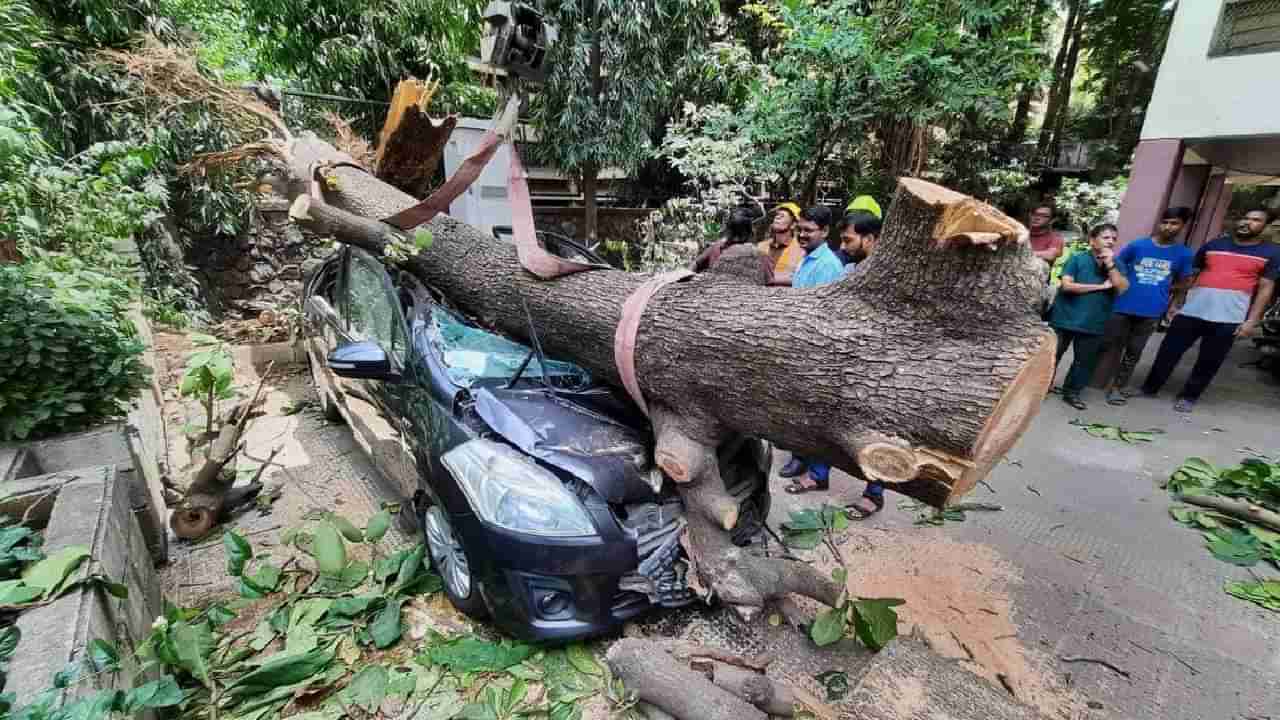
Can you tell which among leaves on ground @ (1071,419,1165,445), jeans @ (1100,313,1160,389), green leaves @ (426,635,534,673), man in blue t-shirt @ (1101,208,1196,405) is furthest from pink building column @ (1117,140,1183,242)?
green leaves @ (426,635,534,673)

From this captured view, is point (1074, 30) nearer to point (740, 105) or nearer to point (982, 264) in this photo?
point (740, 105)

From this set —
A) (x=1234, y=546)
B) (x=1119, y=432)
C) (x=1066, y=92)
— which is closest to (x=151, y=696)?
(x=1234, y=546)

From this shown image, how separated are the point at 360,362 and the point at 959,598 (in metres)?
3.15

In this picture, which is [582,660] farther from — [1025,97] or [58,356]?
[1025,97]

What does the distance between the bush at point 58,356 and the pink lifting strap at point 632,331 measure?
98.9 inches

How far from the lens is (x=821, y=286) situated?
200 cm

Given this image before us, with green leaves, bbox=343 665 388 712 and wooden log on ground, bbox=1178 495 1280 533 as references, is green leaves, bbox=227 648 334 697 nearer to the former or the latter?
green leaves, bbox=343 665 388 712

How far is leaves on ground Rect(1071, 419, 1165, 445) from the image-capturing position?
453 centimetres

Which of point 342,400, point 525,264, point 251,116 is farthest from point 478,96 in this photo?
point 525,264

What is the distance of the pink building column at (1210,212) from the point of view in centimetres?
771

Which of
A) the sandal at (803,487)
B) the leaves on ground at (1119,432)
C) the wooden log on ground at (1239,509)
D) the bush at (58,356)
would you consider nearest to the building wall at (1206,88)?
the leaves on ground at (1119,432)

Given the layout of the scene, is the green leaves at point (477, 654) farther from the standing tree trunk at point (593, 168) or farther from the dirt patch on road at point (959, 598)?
the standing tree trunk at point (593, 168)

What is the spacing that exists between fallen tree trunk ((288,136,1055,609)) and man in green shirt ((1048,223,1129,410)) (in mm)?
4090

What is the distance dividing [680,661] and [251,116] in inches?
265
